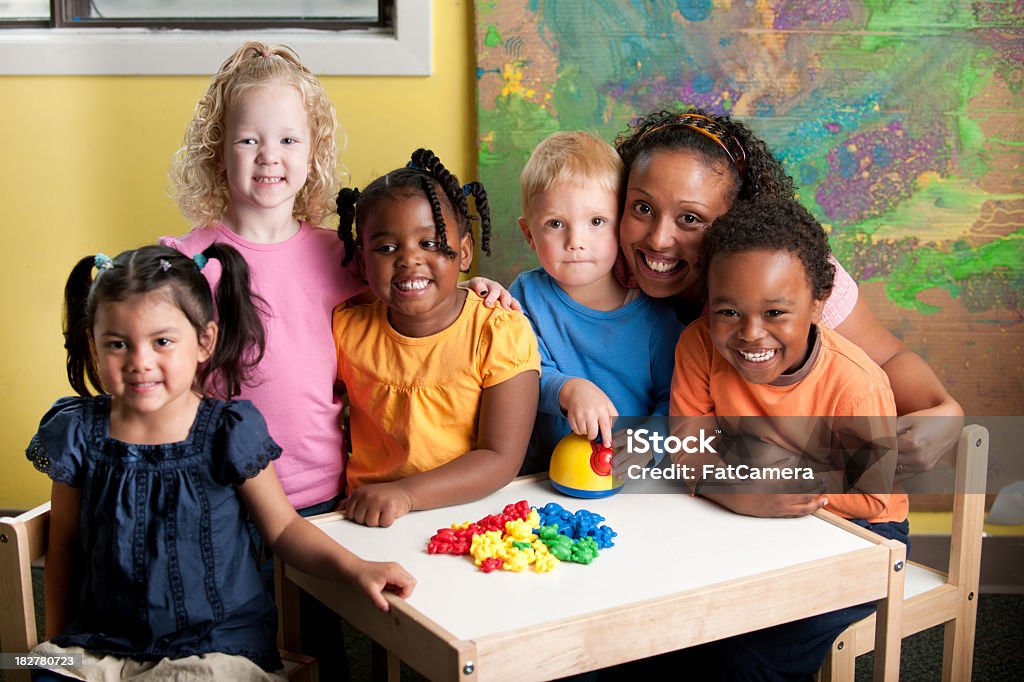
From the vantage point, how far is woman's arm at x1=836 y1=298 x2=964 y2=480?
197 centimetres

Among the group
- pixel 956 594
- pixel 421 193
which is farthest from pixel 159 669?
pixel 956 594

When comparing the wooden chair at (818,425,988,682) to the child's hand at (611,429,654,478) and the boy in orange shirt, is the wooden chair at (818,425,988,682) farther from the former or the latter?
the child's hand at (611,429,654,478)

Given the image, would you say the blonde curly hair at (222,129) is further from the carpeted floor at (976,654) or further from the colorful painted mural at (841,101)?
the carpeted floor at (976,654)

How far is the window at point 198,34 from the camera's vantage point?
8.32 feet

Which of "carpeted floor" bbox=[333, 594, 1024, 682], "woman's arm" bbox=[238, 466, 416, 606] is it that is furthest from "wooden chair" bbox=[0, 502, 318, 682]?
"carpeted floor" bbox=[333, 594, 1024, 682]

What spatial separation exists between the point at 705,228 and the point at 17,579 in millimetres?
1445

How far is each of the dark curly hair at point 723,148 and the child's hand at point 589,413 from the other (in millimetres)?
542

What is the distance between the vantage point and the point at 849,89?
2533mm

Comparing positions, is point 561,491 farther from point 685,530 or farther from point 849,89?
point 849,89

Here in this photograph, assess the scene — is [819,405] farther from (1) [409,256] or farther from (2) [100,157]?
(2) [100,157]

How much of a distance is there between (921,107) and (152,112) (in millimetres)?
2064

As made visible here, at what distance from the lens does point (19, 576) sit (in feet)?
5.05

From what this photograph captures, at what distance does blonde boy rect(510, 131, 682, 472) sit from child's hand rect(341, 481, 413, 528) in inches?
16.6

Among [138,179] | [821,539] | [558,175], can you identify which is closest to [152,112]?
[138,179]
